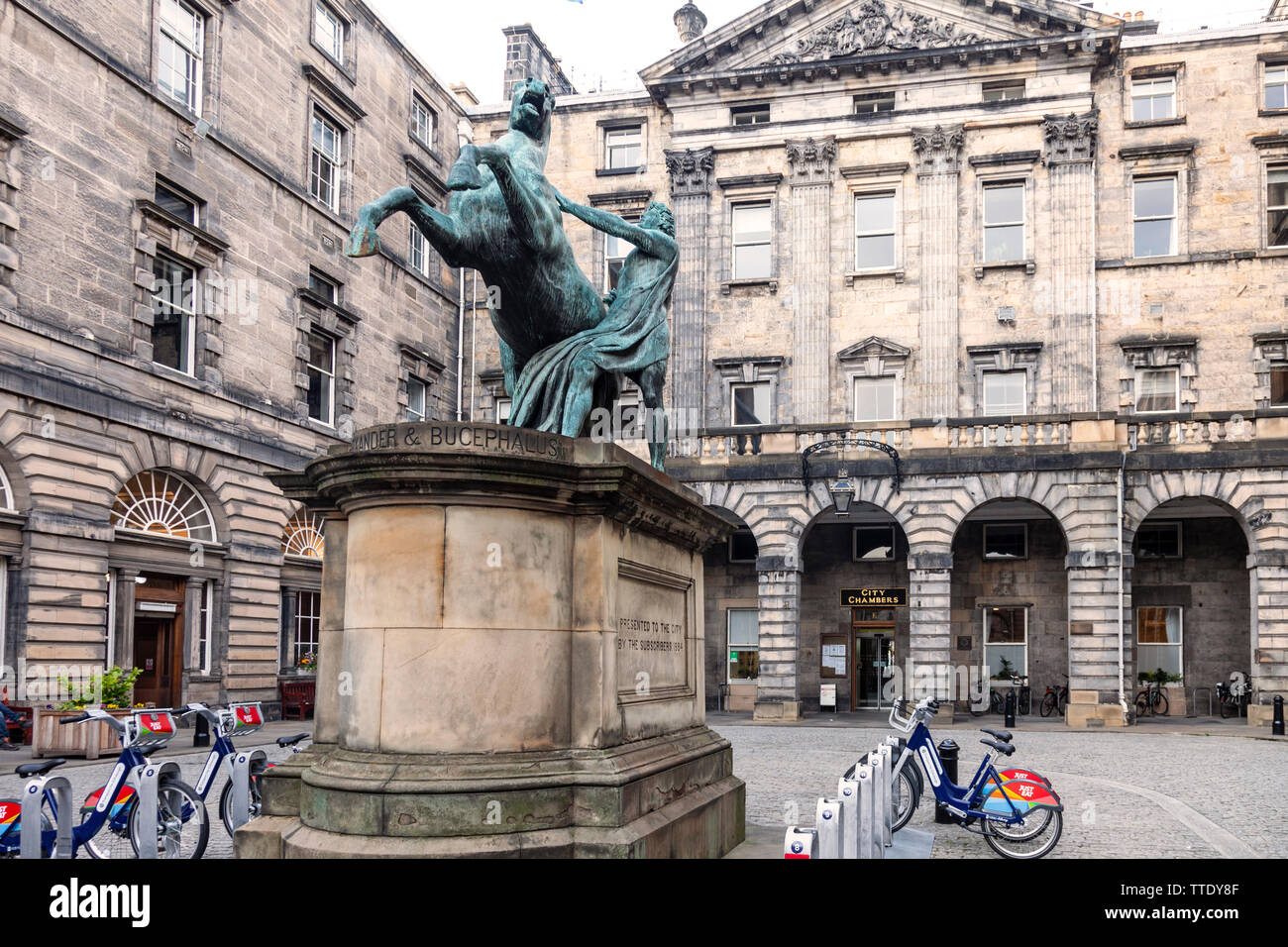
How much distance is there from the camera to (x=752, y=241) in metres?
34.4

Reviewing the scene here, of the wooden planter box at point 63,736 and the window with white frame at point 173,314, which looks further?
the window with white frame at point 173,314

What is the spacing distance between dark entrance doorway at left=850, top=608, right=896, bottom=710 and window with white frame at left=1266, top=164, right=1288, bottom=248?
47.3 feet

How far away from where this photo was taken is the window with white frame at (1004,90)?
33.0 m

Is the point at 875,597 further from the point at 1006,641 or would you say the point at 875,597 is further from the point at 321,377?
the point at 321,377

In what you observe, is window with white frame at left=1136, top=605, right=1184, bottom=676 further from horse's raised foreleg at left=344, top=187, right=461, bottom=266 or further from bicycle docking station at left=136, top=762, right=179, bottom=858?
bicycle docking station at left=136, top=762, right=179, bottom=858

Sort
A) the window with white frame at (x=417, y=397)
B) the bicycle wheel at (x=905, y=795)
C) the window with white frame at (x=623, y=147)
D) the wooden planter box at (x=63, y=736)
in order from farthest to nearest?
the window with white frame at (x=623, y=147) → the window with white frame at (x=417, y=397) → the wooden planter box at (x=63, y=736) → the bicycle wheel at (x=905, y=795)

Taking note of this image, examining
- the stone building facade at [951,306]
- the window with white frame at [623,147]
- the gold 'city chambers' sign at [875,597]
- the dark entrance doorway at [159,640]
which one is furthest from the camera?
the window with white frame at [623,147]

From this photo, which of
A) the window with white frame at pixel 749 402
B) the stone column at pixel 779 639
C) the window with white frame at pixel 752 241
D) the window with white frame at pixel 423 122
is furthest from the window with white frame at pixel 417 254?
the stone column at pixel 779 639

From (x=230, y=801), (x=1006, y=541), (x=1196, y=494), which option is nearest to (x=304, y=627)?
(x=1006, y=541)

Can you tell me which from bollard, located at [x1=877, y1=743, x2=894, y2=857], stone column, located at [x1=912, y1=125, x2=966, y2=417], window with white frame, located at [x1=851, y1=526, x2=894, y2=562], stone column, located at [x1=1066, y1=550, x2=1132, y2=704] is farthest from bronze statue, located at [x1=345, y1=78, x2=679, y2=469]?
stone column, located at [x1=912, y1=125, x2=966, y2=417]

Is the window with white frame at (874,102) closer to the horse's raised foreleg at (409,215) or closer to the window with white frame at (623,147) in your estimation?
the window with white frame at (623,147)

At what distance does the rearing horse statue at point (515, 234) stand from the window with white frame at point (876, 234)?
85.4ft
